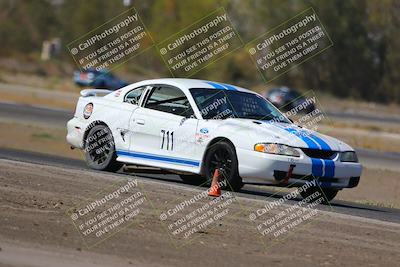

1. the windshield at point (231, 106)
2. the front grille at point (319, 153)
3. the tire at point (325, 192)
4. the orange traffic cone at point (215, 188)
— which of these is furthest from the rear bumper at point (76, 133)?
the front grille at point (319, 153)

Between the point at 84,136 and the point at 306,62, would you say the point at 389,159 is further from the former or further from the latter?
the point at 306,62

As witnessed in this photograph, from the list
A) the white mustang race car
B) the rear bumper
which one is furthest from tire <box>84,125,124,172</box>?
the rear bumper

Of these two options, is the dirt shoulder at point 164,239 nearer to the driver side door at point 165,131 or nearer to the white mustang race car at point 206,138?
the white mustang race car at point 206,138

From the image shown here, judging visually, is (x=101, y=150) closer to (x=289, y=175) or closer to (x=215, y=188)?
(x=215, y=188)

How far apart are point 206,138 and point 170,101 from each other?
1113 mm

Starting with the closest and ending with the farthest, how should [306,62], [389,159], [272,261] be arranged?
[272,261]
[389,159]
[306,62]

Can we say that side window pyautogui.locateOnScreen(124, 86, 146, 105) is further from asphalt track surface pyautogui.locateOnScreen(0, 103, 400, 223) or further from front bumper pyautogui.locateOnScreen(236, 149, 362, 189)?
front bumper pyautogui.locateOnScreen(236, 149, 362, 189)

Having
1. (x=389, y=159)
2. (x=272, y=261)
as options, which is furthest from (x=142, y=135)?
(x=389, y=159)

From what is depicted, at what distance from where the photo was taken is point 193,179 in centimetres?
1365

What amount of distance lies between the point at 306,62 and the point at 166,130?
67949mm

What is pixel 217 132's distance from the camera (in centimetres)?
1200

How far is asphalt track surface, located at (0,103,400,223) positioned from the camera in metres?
12.1

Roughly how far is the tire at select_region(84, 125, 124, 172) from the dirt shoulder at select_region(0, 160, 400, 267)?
1893mm

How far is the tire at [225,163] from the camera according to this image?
11797 millimetres
